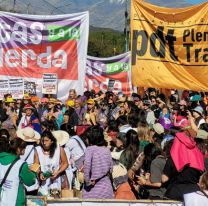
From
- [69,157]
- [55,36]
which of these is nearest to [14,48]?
[55,36]

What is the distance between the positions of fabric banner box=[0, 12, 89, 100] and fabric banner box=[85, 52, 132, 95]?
7342 mm

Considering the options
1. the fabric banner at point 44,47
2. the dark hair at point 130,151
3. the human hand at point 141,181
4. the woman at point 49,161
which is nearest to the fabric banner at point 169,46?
the fabric banner at point 44,47

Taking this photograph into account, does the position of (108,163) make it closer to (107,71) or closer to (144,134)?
(144,134)

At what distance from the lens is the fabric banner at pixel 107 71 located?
22.5m

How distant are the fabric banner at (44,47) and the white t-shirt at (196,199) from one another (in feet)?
27.7

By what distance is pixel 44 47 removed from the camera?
14.8 m

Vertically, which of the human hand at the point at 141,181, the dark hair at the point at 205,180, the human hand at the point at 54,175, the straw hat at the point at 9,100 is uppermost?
the straw hat at the point at 9,100

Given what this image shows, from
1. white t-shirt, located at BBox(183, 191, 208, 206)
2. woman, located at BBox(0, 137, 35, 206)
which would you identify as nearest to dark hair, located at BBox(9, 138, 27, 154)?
woman, located at BBox(0, 137, 35, 206)

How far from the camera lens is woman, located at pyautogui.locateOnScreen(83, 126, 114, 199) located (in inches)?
296

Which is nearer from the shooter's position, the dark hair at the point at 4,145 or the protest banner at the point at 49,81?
the dark hair at the point at 4,145

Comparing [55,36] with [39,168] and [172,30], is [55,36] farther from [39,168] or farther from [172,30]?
[39,168]

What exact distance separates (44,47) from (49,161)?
6.85 m

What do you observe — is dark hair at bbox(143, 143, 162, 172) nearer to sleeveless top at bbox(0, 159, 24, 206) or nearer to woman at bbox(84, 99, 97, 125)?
sleeveless top at bbox(0, 159, 24, 206)

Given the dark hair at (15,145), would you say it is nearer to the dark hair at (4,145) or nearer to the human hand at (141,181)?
the dark hair at (4,145)
